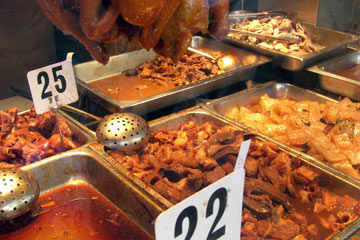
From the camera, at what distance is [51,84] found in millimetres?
1953

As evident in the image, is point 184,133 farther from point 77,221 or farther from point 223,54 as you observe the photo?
point 223,54

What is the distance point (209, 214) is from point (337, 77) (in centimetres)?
219

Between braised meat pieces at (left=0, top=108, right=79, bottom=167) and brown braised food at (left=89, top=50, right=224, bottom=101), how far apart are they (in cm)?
63

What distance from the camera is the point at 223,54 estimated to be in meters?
3.40

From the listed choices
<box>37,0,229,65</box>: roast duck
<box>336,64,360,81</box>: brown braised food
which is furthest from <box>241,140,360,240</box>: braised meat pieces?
<box>336,64,360,81</box>: brown braised food

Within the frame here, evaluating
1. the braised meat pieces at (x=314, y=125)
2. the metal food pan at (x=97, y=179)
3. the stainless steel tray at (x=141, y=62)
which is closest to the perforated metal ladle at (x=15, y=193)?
the metal food pan at (x=97, y=179)

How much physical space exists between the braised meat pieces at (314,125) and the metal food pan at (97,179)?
1.00 meters

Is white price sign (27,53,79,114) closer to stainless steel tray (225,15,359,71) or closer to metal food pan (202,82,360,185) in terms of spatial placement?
metal food pan (202,82,360,185)

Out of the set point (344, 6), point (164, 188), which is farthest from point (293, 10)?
point (164, 188)

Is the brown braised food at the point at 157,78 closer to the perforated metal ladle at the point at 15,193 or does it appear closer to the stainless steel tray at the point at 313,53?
the stainless steel tray at the point at 313,53

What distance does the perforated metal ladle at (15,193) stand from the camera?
1708 millimetres

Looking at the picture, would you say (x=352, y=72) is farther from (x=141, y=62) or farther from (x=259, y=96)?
(x=141, y=62)

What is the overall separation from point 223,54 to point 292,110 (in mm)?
926

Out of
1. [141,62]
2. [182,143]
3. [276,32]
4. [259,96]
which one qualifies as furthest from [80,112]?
[276,32]
